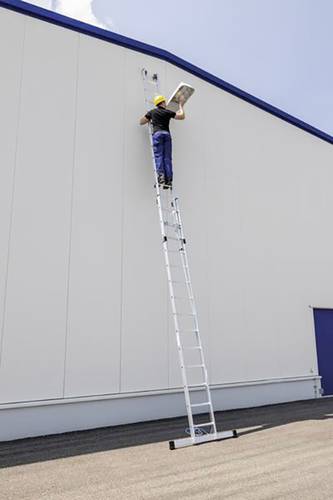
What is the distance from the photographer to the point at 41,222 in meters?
5.03

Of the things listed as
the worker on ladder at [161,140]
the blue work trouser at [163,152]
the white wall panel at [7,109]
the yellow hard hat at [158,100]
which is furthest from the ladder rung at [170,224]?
the white wall panel at [7,109]

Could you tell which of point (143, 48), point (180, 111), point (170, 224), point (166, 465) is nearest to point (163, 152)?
point (180, 111)

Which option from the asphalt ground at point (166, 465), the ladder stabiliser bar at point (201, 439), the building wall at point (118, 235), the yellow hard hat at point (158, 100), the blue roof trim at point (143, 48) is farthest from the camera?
the yellow hard hat at point (158, 100)

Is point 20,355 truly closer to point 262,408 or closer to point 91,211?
point 91,211

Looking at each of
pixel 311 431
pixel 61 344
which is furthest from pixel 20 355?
pixel 311 431

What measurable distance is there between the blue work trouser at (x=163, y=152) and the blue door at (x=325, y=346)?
4.58 meters

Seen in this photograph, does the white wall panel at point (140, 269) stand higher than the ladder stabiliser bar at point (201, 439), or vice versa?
the white wall panel at point (140, 269)

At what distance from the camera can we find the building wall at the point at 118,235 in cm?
487

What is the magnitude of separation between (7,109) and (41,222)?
1611 millimetres

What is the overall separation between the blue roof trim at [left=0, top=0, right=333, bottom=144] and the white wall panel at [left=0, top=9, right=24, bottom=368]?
8.0 inches

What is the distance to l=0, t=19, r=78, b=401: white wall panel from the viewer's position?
4.64 meters

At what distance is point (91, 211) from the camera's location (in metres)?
5.46

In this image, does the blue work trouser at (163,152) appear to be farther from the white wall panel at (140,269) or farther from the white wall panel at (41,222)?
the white wall panel at (41,222)

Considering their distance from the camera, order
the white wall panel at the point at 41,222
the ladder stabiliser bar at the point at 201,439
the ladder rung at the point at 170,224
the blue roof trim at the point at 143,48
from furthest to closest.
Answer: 1. the ladder rung at the point at 170,224
2. the blue roof trim at the point at 143,48
3. the white wall panel at the point at 41,222
4. the ladder stabiliser bar at the point at 201,439
